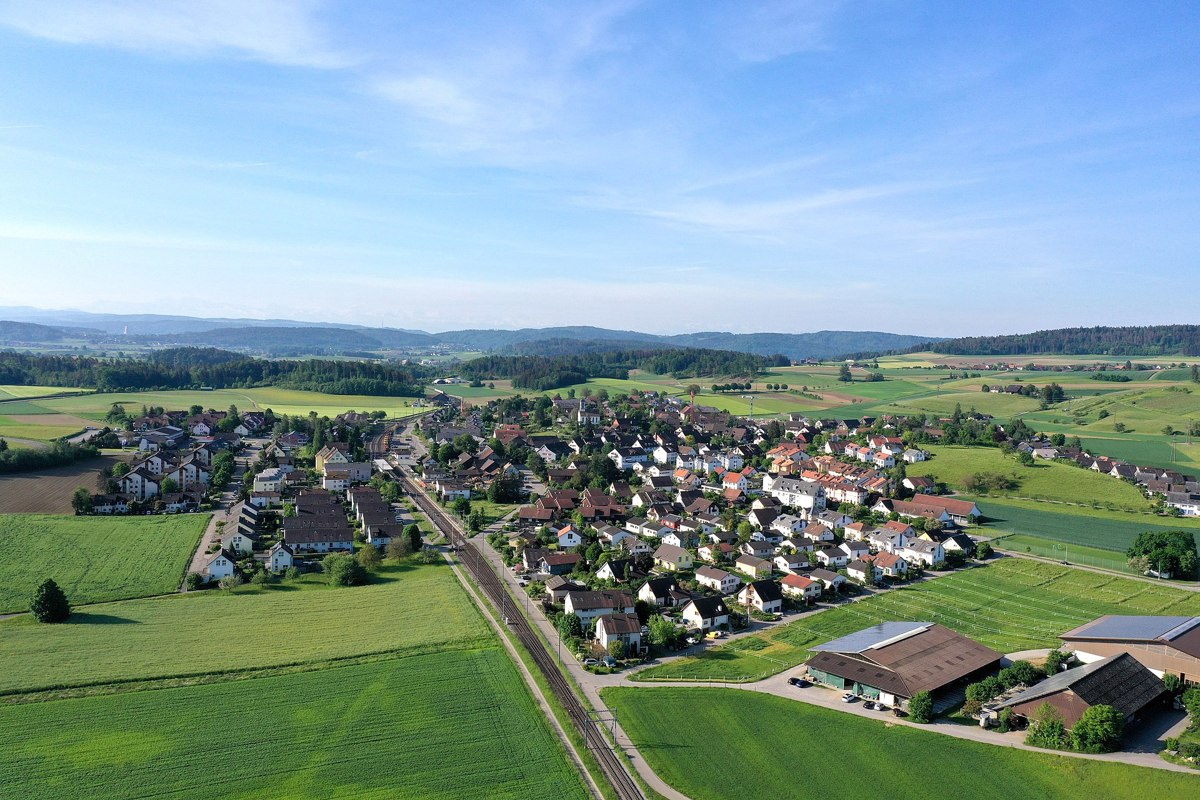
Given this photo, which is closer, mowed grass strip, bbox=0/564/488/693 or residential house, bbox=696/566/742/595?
mowed grass strip, bbox=0/564/488/693

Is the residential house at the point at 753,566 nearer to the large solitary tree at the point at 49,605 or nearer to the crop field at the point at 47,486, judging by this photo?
the large solitary tree at the point at 49,605

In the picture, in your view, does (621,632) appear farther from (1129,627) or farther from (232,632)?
(1129,627)

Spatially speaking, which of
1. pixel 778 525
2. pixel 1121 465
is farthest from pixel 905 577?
pixel 1121 465

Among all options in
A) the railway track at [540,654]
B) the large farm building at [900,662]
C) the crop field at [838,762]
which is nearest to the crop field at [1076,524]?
the large farm building at [900,662]

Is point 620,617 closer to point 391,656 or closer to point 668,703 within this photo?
point 668,703

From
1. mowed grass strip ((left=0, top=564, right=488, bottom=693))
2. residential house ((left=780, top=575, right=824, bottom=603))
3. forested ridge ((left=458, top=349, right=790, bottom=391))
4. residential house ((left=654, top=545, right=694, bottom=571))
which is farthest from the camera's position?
forested ridge ((left=458, top=349, right=790, bottom=391))

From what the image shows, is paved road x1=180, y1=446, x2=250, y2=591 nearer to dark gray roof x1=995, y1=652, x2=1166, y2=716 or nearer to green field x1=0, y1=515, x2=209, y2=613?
green field x1=0, y1=515, x2=209, y2=613

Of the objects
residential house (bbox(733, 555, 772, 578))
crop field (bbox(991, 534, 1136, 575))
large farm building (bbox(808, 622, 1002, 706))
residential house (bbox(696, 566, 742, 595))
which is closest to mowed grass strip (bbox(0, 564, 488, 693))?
residential house (bbox(696, 566, 742, 595))
